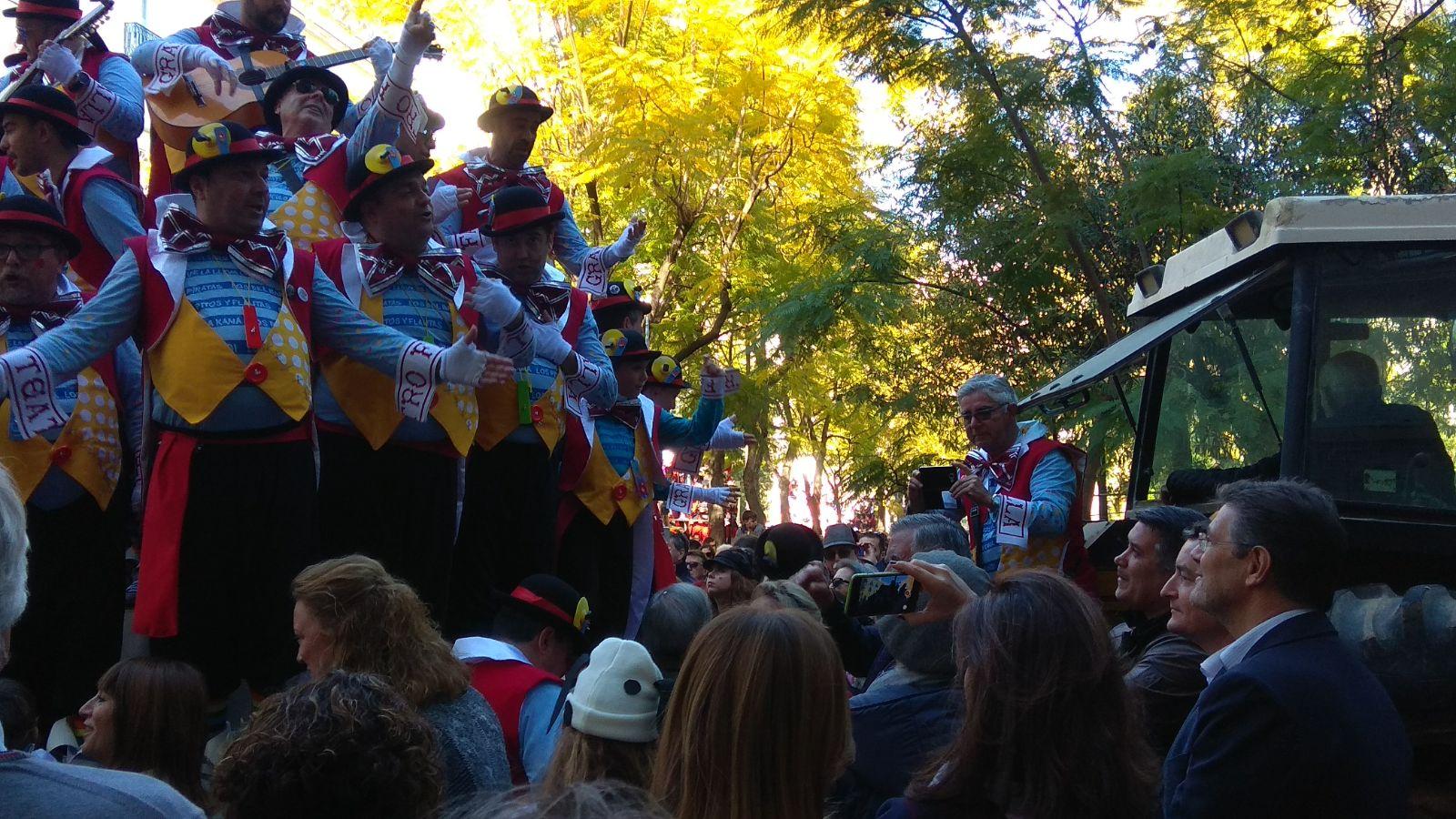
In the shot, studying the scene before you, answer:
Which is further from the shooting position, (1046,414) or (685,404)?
(685,404)

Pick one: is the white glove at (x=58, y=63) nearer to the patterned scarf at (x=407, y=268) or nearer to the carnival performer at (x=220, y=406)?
the carnival performer at (x=220, y=406)

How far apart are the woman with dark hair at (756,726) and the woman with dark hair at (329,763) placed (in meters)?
0.52

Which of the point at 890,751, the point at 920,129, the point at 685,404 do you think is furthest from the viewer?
the point at 685,404

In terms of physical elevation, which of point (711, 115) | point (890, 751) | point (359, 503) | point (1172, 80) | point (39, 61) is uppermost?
point (711, 115)

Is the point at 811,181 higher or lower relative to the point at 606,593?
higher

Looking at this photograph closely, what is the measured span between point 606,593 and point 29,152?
9.89ft

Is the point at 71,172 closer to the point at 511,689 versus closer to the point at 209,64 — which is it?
the point at 209,64

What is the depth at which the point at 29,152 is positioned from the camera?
17.5ft

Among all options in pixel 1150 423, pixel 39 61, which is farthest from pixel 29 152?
pixel 1150 423

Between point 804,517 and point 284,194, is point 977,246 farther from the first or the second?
point 804,517

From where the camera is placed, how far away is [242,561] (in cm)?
448

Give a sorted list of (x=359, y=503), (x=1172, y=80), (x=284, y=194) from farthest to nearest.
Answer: (x=1172, y=80) < (x=284, y=194) < (x=359, y=503)

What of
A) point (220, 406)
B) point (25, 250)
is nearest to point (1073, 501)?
point (220, 406)

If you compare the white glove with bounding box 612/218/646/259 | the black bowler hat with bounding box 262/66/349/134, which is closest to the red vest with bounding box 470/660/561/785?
the black bowler hat with bounding box 262/66/349/134
